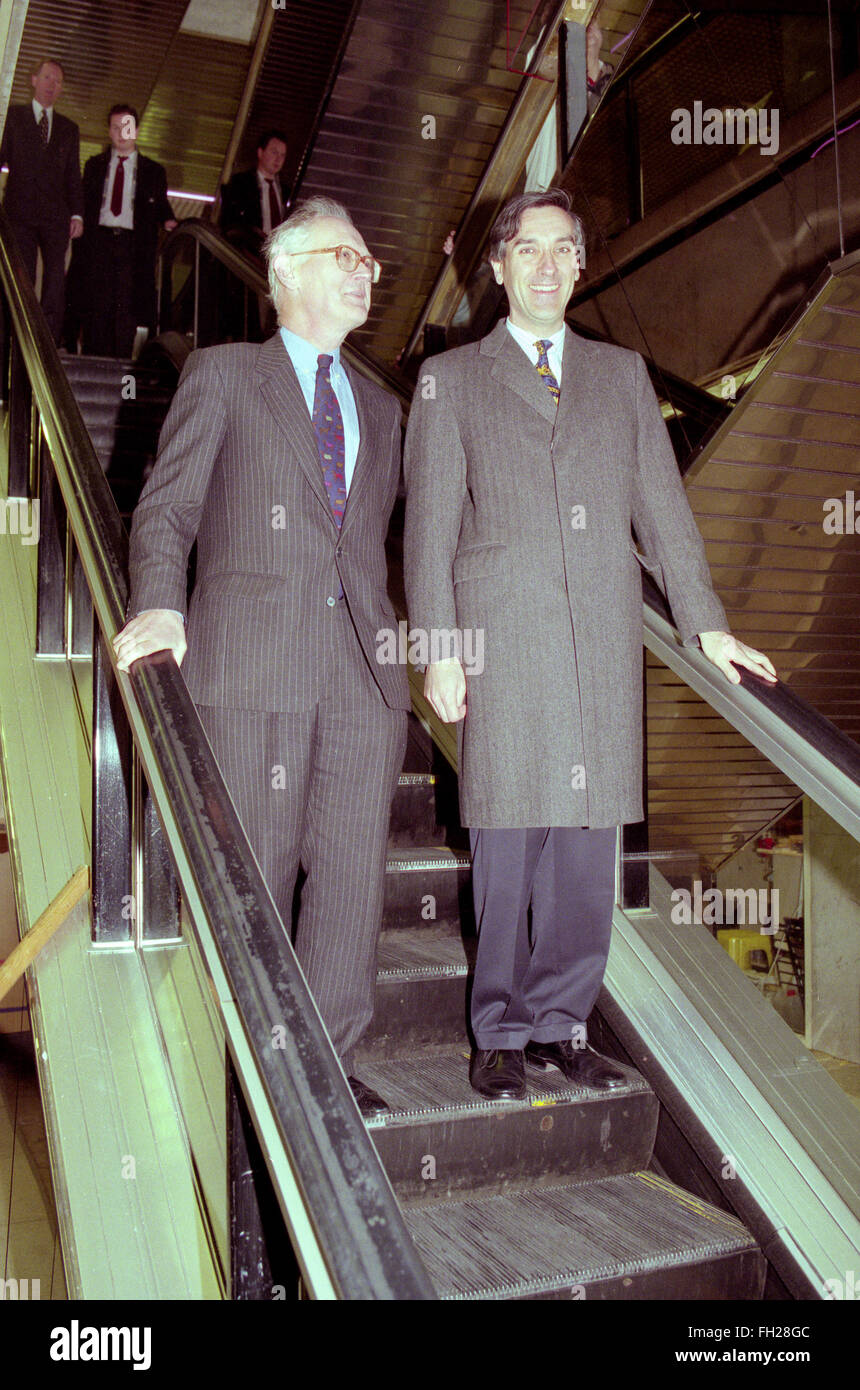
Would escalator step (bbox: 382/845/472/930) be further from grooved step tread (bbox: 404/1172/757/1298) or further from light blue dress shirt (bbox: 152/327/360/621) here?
light blue dress shirt (bbox: 152/327/360/621)

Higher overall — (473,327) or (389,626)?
(473,327)

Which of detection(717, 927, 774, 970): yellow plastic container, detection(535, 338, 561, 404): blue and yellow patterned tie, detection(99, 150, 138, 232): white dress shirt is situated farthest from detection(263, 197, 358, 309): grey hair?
detection(717, 927, 774, 970): yellow plastic container

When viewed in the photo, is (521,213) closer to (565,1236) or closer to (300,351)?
(300,351)

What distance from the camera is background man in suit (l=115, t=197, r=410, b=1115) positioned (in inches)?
75.0

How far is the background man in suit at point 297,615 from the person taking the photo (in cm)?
191

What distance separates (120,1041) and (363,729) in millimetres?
706

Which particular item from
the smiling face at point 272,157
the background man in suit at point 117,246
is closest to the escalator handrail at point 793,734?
the background man in suit at point 117,246

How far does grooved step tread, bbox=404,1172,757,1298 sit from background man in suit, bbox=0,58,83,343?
4.76m

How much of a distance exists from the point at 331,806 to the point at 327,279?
948 mm

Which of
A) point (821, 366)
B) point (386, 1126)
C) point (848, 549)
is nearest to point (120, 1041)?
point (386, 1126)

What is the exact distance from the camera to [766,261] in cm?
723

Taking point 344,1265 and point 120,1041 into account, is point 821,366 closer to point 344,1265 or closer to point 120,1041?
point 120,1041

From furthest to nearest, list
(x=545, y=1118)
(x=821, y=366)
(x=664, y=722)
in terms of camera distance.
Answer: (x=664, y=722)
(x=821, y=366)
(x=545, y=1118)

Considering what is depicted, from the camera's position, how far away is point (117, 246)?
5.86m
